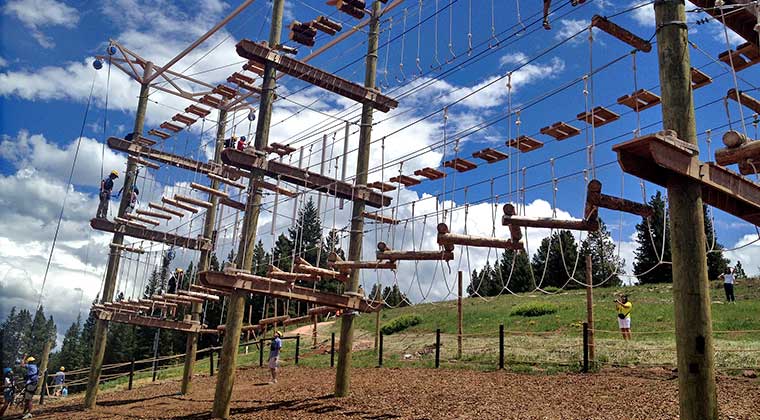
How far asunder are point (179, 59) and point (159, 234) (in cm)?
598

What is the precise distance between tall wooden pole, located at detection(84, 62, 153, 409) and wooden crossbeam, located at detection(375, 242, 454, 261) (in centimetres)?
1094

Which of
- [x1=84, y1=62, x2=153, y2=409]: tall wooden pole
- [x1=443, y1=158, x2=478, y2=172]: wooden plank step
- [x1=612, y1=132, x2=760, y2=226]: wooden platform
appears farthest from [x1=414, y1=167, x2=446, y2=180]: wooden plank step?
[x1=84, y1=62, x2=153, y2=409]: tall wooden pole

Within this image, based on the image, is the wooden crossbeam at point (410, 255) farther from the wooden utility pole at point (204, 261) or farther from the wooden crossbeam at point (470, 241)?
the wooden utility pole at point (204, 261)

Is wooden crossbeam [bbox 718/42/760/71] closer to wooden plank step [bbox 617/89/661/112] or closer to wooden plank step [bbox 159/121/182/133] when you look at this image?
wooden plank step [bbox 617/89/661/112]

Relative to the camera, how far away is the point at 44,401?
2533cm

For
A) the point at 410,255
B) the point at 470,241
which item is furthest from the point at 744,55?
the point at 410,255

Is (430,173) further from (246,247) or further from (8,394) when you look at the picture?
(8,394)

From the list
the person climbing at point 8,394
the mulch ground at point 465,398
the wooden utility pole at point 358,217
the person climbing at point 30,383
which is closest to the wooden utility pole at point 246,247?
the mulch ground at point 465,398

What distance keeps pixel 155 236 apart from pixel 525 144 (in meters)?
13.7

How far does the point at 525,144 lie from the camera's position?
11227mm

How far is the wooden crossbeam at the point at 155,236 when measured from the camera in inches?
763

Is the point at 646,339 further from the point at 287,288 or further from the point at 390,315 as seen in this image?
the point at 390,315

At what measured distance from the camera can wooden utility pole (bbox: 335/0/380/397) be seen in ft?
43.9

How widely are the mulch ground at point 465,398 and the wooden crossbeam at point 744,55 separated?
17.6ft
